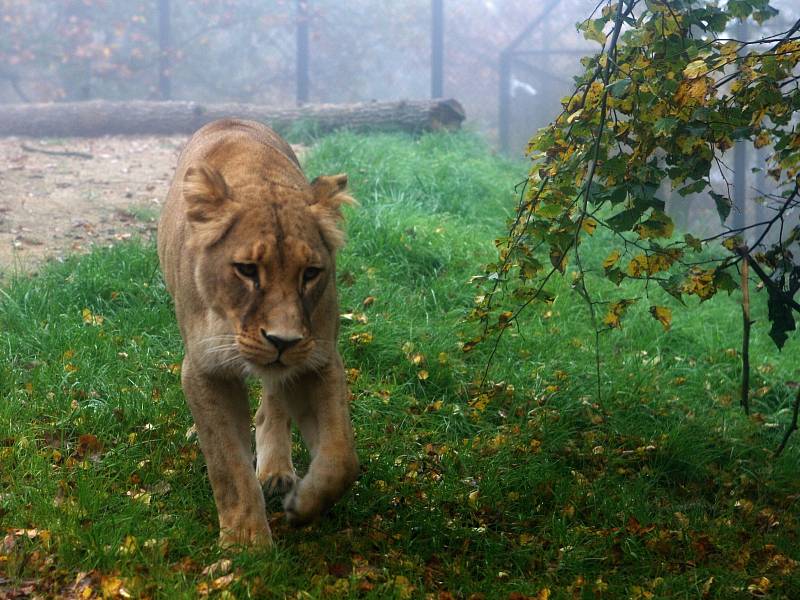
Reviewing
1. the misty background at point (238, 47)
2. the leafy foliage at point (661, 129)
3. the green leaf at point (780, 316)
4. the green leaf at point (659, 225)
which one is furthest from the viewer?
the misty background at point (238, 47)

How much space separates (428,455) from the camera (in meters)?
5.35

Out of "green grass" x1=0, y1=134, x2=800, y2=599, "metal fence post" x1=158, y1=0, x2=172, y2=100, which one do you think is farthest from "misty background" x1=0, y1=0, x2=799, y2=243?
"green grass" x1=0, y1=134, x2=800, y2=599

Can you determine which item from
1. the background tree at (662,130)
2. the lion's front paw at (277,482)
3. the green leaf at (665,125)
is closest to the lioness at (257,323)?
the lion's front paw at (277,482)

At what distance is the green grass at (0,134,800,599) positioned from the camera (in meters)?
3.97

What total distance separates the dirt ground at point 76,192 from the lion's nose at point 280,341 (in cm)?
445

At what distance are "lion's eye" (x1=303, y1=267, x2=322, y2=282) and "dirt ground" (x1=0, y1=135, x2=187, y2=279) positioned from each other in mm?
4347

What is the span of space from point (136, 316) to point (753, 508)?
405cm

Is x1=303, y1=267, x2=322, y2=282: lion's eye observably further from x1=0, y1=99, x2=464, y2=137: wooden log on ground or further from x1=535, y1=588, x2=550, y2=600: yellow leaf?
x1=0, y1=99, x2=464, y2=137: wooden log on ground

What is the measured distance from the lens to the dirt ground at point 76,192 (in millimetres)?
8555

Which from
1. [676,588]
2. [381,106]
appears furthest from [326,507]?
[381,106]

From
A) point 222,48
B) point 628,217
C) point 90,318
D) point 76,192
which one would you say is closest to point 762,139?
point 628,217

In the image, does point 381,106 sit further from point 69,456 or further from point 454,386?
point 69,456

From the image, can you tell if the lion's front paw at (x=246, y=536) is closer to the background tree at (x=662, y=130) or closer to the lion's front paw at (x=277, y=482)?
the lion's front paw at (x=277, y=482)

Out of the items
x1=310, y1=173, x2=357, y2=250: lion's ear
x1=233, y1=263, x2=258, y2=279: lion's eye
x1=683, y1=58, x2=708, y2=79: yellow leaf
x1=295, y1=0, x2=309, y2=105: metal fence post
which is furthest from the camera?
x1=295, y1=0, x2=309, y2=105: metal fence post
